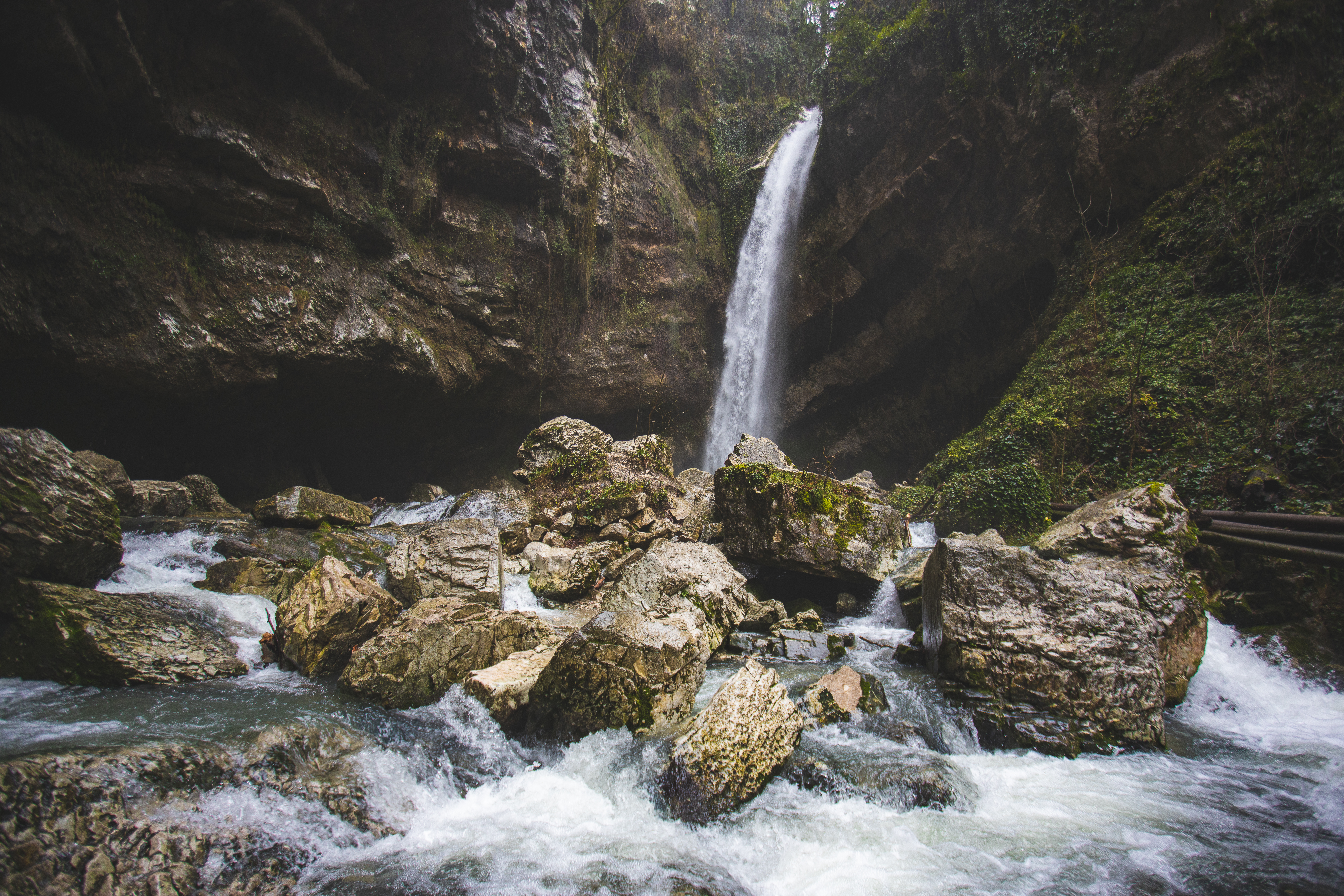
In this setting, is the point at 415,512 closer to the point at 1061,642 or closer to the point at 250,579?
the point at 250,579

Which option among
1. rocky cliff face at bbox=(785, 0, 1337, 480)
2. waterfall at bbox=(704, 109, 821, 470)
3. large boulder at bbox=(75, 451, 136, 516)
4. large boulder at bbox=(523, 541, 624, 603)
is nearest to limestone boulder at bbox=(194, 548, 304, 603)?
large boulder at bbox=(523, 541, 624, 603)

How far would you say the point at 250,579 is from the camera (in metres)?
5.58

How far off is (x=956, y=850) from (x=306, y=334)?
40.7 feet

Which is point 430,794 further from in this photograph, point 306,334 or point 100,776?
point 306,334

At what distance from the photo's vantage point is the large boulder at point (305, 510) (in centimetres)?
796

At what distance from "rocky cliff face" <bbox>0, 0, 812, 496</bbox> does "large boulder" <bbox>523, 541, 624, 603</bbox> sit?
23.6 feet

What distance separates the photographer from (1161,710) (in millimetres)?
3488

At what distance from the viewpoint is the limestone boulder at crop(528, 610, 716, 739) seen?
11.1 ft

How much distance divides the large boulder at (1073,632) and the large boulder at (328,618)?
4.63 meters

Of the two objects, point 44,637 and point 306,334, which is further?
point 306,334

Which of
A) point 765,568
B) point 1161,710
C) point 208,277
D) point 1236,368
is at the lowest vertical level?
point 1161,710

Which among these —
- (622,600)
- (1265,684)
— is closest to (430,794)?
(622,600)

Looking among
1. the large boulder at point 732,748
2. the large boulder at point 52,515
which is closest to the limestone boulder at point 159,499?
the large boulder at point 52,515

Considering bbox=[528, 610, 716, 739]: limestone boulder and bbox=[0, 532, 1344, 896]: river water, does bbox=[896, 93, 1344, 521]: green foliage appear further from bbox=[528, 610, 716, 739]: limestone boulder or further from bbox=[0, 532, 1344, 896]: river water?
bbox=[528, 610, 716, 739]: limestone boulder
